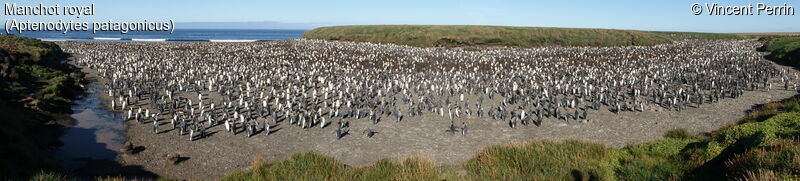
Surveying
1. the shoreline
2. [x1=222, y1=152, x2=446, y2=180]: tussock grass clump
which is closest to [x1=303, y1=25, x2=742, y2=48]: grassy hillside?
the shoreline

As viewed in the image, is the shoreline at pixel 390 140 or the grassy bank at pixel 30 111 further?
the shoreline at pixel 390 140

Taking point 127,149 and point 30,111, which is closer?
point 127,149

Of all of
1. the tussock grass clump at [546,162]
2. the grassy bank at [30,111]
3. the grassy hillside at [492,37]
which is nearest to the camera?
the tussock grass clump at [546,162]

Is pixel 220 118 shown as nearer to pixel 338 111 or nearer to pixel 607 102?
pixel 338 111

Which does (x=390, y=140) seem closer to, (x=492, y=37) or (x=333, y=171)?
(x=333, y=171)

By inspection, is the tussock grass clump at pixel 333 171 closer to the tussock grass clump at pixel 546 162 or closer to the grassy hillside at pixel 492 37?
the tussock grass clump at pixel 546 162

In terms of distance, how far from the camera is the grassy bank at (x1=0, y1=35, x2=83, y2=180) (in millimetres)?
12109

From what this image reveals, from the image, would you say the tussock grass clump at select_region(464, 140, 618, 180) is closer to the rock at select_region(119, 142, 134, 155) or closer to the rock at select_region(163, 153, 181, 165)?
the rock at select_region(163, 153, 181, 165)

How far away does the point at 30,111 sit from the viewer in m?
19.5

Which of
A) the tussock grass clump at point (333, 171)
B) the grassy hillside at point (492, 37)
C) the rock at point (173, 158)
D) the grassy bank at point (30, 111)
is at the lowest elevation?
the rock at point (173, 158)

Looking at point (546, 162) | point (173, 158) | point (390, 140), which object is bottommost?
point (173, 158)

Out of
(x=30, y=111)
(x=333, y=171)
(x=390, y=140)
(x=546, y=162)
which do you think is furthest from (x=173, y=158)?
(x=546, y=162)

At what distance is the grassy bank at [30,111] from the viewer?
12.1 m

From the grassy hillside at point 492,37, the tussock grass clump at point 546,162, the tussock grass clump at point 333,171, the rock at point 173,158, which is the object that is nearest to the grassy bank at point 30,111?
the rock at point 173,158
